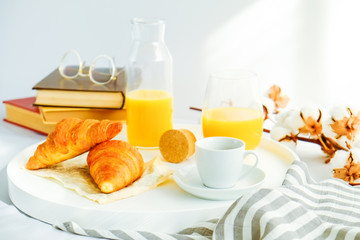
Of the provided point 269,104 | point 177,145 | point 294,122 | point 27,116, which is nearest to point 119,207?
point 177,145

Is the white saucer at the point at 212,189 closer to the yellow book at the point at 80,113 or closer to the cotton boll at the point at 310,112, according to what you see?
the cotton boll at the point at 310,112

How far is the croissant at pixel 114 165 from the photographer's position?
96 cm

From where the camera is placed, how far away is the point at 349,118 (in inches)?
45.4

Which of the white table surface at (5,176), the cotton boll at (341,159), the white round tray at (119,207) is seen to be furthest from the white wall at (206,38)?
the white round tray at (119,207)

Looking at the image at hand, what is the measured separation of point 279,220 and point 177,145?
1.47 ft

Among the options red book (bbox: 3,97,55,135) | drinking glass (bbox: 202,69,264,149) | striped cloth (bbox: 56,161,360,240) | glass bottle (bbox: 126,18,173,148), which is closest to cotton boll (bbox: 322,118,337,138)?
drinking glass (bbox: 202,69,264,149)

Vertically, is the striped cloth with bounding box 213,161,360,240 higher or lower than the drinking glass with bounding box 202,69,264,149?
lower

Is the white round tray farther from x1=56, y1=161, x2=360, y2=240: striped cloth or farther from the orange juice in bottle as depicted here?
the orange juice in bottle

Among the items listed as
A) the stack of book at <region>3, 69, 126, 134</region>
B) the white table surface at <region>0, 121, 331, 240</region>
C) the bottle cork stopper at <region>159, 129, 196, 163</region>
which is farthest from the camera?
the stack of book at <region>3, 69, 126, 134</region>

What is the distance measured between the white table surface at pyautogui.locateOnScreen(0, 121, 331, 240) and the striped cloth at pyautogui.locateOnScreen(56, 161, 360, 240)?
4 cm

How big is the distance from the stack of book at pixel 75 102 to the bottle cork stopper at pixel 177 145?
35 centimetres

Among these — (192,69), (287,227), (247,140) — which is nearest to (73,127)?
(247,140)

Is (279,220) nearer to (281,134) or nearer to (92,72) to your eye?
Result: (281,134)

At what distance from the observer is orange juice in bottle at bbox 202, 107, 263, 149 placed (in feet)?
4.01
